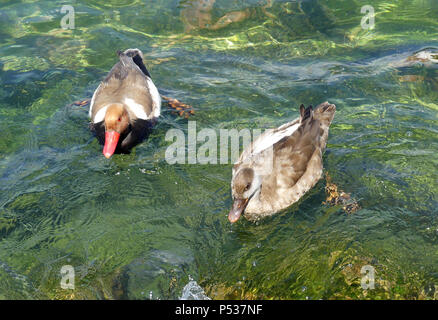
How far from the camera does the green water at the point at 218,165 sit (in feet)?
17.9

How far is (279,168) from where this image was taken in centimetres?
668

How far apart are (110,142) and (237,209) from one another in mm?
2741

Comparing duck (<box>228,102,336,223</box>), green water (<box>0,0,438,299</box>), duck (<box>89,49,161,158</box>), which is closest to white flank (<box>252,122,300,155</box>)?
duck (<box>228,102,336,223</box>)

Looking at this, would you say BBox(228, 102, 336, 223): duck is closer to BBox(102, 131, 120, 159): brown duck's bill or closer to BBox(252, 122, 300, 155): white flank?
BBox(252, 122, 300, 155): white flank

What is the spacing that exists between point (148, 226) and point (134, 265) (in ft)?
2.28

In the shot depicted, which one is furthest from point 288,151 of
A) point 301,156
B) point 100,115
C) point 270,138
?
point 100,115

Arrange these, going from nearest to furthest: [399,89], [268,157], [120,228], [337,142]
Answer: [120,228] < [268,157] < [337,142] < [399,89]

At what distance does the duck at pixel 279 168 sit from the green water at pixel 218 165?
0.77 ft

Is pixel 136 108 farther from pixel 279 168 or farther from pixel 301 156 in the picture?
pixel 301 156

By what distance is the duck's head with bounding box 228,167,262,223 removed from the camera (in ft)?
19.1

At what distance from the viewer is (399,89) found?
912cm

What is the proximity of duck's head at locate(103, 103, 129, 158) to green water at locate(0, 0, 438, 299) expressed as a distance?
26 centimetres

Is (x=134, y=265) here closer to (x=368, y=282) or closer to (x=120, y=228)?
(x=120, y=228)
